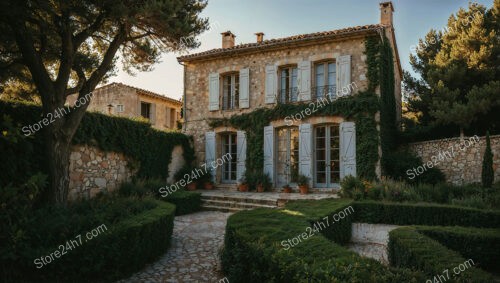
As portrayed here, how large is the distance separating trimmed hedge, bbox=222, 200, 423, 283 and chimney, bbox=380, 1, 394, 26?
9284 mm

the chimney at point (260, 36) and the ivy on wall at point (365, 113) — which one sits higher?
the chimney at point (260, 36)

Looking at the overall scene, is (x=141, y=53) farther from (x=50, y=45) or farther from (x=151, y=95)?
(x=151, y=95)

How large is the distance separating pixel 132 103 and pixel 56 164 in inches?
431

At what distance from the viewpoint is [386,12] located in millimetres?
11750

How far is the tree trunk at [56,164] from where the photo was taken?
549 centimetres

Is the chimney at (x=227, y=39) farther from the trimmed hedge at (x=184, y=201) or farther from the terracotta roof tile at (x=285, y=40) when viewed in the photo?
the trimmed hedge at (x=184, y=201)

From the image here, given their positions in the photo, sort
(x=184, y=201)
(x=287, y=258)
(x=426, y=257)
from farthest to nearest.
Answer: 1. (x=184, y=201)
2. (x=426, y=257)
3. (x=287, y=258)

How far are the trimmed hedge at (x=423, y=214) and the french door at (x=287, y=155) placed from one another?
392 cm

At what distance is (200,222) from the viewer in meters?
7.73

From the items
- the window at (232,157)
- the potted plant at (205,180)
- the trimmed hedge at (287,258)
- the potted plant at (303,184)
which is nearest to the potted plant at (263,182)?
the potted plant at (303,184)

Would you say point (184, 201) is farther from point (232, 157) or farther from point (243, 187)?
point (232, 157)

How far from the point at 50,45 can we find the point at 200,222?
4.91m

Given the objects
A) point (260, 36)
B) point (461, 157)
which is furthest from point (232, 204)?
point (461, 157)

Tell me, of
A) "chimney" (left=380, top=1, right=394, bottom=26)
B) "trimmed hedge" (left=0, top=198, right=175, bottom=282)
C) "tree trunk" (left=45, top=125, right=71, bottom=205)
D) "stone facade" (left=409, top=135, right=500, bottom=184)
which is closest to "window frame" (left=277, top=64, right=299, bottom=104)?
"chimney" (left=380, top=1, right=394, bottom=26)
